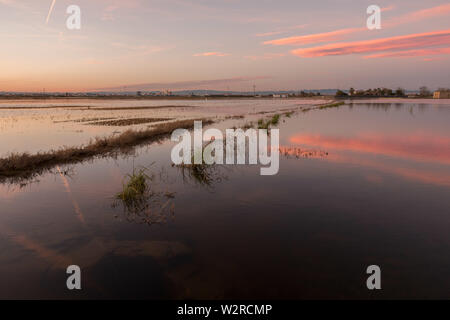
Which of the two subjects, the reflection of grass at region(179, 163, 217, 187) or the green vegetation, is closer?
the green vegetation

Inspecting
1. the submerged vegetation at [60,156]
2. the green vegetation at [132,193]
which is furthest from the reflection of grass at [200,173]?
the submerged vegetation at [60,156]

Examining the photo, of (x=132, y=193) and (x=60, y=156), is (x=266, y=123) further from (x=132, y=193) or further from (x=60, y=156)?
(x=132, y=193)

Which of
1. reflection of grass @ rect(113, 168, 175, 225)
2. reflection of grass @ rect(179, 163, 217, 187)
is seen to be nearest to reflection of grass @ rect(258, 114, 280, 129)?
reflection of grass @ rect(179, 163, 217, 187)

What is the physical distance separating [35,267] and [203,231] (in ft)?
13.0

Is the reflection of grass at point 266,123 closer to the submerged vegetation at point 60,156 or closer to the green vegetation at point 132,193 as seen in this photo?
the submerged vegetation at point 60,156

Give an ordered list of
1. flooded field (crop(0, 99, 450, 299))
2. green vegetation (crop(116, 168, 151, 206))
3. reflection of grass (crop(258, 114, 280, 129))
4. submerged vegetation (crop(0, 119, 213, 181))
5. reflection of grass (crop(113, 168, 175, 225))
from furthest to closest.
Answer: reflection of grass (crop(258, 114, 280, 129)) → submerged vegetation (crop(0, 119, 213, 181)) → green vegetation (crop(116, 168, 151, 206)) → reflection of grass (crop(113, 168, 175, 225)) → flooded field (crop(0, 99, 450, 299))

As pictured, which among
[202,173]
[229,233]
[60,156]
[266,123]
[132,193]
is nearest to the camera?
[229,233]

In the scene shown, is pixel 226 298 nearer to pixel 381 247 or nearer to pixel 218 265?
pixel 218 265

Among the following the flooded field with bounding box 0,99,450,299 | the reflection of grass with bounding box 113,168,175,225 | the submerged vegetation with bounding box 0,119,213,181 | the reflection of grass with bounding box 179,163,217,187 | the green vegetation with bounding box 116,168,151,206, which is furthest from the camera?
the submerged vegetation with bounding box 0,119,213,181

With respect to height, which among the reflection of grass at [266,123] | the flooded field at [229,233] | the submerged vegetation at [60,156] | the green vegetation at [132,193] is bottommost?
the flooded field at [229,233]

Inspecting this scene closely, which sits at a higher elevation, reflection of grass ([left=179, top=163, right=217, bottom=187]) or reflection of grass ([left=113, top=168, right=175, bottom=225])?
reflection of grass ([left=179, top=163, right=217, bottom=187])

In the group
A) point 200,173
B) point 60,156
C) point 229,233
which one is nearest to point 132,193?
point 200,173

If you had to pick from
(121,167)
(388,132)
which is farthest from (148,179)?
(388,132)

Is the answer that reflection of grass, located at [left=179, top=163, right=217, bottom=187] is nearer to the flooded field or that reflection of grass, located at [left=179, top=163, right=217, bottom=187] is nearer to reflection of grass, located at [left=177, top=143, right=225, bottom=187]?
reflection of grass, located at [left=177, top=143, right=225, bottom=187]
